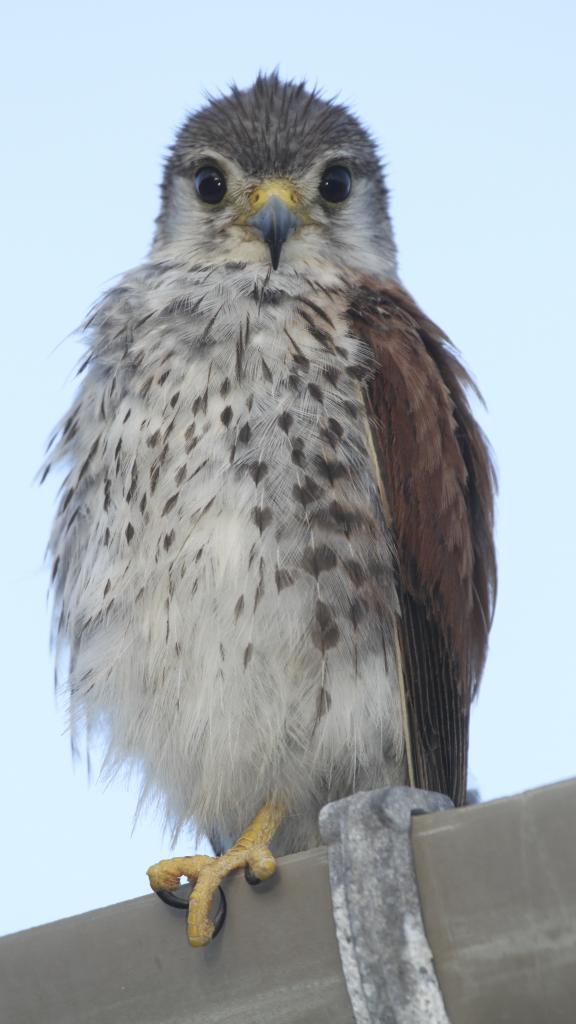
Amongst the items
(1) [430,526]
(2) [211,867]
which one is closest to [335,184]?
(1) [430,526]

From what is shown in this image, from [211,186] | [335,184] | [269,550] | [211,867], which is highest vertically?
[211,186]

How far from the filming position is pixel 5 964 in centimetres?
201

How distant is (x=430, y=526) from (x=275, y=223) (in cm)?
100

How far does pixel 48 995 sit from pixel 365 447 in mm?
1466

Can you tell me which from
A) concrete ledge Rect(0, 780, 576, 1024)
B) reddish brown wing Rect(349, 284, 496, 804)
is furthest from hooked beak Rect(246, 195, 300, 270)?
concrete ledge Rect(0, 780, 576, 1024)

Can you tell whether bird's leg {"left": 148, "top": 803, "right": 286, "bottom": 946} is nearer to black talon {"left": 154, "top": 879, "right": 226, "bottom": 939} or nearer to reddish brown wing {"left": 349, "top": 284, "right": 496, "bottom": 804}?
black talon {"left": 154, "top": 879, "right": 226, "bottom": 939}

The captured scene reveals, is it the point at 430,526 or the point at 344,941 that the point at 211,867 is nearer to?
the point at 344,941

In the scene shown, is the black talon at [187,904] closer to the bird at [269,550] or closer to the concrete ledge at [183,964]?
the concrete ledge at [183,964]

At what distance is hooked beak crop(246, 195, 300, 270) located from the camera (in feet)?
11.4

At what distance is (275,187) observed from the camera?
12.2ft

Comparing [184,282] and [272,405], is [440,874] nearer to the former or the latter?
[272,405]

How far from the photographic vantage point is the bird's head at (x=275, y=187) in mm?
3652

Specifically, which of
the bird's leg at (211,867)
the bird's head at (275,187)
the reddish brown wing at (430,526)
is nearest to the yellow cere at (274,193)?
the bird's head at (275,187)

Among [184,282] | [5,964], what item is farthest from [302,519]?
[5,964]
